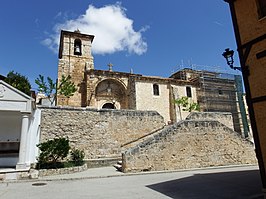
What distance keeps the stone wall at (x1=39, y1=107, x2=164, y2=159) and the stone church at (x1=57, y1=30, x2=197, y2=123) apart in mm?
8707

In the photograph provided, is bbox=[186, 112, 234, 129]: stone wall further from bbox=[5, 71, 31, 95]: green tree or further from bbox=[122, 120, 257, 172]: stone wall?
bbox=[5, 71, 31, 95]: green tree

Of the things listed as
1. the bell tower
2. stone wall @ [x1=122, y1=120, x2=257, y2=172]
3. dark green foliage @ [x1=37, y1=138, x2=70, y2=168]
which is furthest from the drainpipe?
the bell tower

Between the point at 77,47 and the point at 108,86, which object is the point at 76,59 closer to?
the point at 77,47

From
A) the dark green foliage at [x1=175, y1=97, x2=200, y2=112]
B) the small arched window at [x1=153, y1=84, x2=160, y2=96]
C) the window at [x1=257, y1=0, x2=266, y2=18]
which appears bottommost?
the window at [x1=257, y1=0, x2=266, y2=18]

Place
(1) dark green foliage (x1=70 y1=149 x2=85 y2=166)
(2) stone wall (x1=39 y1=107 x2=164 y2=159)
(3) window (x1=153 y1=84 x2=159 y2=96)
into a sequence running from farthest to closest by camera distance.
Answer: (3) window (x1=153 y1=84 x2=159 y2=96)
(2) stone wall (x1=39 y1=107 x2=164 y2=159)
(1) dark green foliage (x1=70 y1=149 x2=85 y2=166)

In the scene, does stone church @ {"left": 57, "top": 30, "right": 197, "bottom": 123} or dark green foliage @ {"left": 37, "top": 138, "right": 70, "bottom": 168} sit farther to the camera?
stone church @ {"left": 57, "top": 30, "right": 197, "bottom": 123}

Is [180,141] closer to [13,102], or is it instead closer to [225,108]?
[13,102]

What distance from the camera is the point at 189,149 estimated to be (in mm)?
10977

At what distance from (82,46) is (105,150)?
55.9ft

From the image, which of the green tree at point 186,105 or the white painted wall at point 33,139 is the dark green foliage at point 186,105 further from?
the white painted wall at point 33,139

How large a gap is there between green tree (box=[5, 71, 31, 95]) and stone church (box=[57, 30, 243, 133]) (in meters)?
3.98

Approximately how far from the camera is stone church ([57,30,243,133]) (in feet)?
75.2

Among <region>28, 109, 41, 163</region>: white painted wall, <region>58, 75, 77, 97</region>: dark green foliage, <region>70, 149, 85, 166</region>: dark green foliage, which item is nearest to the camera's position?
<region>28, 109, 41, 163</region>: white painted wall

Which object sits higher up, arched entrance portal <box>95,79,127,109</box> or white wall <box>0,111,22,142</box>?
arched entrance portal <box>95,79,127,109</box>
